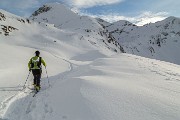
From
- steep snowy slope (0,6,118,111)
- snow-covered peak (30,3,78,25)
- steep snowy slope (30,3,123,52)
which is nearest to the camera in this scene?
steep snowy slope (0,6,118,111)

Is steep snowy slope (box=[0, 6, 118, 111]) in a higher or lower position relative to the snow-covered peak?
lower

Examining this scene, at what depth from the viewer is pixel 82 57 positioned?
46.4m

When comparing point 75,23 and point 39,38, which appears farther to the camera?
point 75,23

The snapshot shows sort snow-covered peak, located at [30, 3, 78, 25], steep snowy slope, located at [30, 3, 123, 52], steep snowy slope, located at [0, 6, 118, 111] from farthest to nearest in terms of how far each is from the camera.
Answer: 1. snow-covered peak, located at [30, 3, 78, 25]
2. steep snowy slope, located at [30, 3, 123, 52]
3. steep snowy slope, located at [0, 6, 118, 111]

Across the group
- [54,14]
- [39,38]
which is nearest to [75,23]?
[54,14]

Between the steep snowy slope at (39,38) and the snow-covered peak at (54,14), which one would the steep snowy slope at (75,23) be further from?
the steep snowy slope at (39,38)

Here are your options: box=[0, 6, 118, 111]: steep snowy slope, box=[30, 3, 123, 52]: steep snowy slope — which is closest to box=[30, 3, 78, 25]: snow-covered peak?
box=[30, 3, 123, 52]: steep snowy slope

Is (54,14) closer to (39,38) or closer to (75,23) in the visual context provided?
(75,23)

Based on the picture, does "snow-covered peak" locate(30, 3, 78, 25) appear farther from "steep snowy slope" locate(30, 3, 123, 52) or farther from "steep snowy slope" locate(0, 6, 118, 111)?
"steep snowy slope" locate(0, 6, 118, 111)

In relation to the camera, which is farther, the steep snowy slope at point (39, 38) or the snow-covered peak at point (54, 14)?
the snow-covered peak at point (54, 14)

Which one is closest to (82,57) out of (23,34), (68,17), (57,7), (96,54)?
(96,54)

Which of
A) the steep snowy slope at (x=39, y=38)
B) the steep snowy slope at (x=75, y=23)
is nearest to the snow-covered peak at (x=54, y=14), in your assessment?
the steep snowy slope at (x=75, y=23)

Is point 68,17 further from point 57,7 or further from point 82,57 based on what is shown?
point 82,57

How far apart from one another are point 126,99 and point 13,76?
10087 mm
